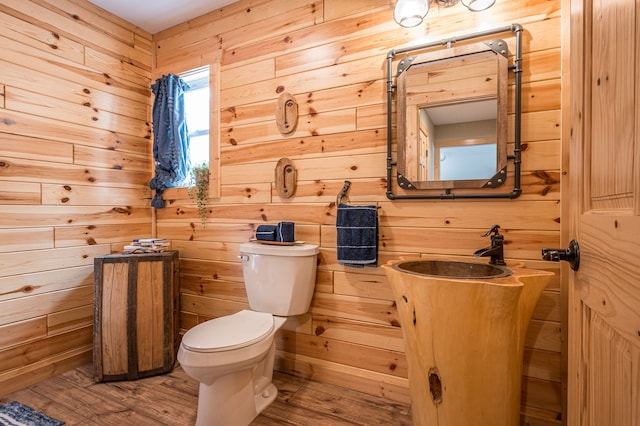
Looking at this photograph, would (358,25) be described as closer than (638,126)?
No

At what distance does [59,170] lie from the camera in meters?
2.13

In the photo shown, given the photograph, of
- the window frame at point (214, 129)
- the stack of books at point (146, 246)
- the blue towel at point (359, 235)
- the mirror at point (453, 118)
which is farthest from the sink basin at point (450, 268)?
the stack of books at point (146, 246)

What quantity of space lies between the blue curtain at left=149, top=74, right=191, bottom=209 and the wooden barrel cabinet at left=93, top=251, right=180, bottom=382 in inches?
26.4

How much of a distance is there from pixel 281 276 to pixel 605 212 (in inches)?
60.3

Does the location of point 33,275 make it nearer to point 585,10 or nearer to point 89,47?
point 89,47

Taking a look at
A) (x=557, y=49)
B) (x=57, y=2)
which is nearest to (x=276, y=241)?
(x=557, y=49)

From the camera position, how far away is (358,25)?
1.90 m

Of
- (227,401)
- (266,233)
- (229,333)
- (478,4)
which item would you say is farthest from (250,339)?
(478,4)

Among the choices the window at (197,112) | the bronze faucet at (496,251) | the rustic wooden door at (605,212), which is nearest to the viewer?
the rustic wooden door at (605,212)

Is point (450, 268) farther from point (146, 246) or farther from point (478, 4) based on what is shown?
point (146, 246)

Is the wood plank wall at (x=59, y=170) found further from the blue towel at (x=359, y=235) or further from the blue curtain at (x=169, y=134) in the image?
the blue towel at (x=359, y=235)

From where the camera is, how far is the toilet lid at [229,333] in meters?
1.45

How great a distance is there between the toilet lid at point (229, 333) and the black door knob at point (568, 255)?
1252mm

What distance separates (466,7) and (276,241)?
159 cm
